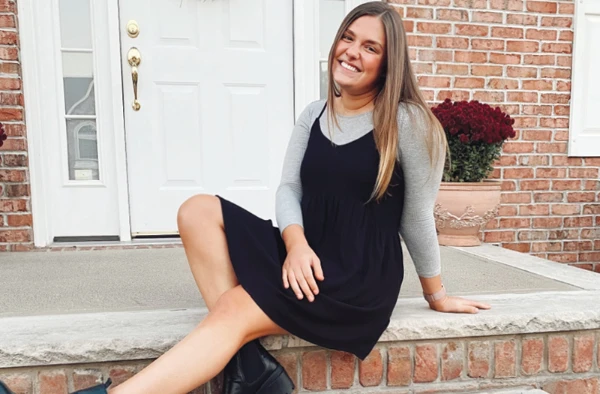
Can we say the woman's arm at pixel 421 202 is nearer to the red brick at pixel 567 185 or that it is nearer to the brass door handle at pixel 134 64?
the brass door handle at pixel 134 64

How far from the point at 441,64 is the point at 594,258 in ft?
5.30

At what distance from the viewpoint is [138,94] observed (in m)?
2.36

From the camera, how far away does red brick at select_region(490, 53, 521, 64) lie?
2.60 metres

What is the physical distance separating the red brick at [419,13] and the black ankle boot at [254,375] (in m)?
2.10

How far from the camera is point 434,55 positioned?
2.54m

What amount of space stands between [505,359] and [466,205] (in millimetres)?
1131

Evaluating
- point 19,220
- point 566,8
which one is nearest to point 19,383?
point 19,220

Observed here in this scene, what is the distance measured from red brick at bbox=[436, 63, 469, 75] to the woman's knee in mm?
1891

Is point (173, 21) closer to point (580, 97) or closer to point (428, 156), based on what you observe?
point (428, 156)

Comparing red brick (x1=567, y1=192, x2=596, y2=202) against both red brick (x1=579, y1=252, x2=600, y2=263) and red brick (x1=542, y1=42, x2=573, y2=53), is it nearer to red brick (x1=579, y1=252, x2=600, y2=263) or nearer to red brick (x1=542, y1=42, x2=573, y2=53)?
red brick (x1=579, y1=252, x2=600, y2=263)

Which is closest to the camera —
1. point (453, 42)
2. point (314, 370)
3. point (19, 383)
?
point (19, 383)

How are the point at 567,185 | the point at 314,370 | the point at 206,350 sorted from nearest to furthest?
the point at 206,350 → the point at 314,370 → the point at 567,185

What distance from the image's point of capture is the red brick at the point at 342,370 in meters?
1.20

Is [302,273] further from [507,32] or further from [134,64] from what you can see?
[507,32]
